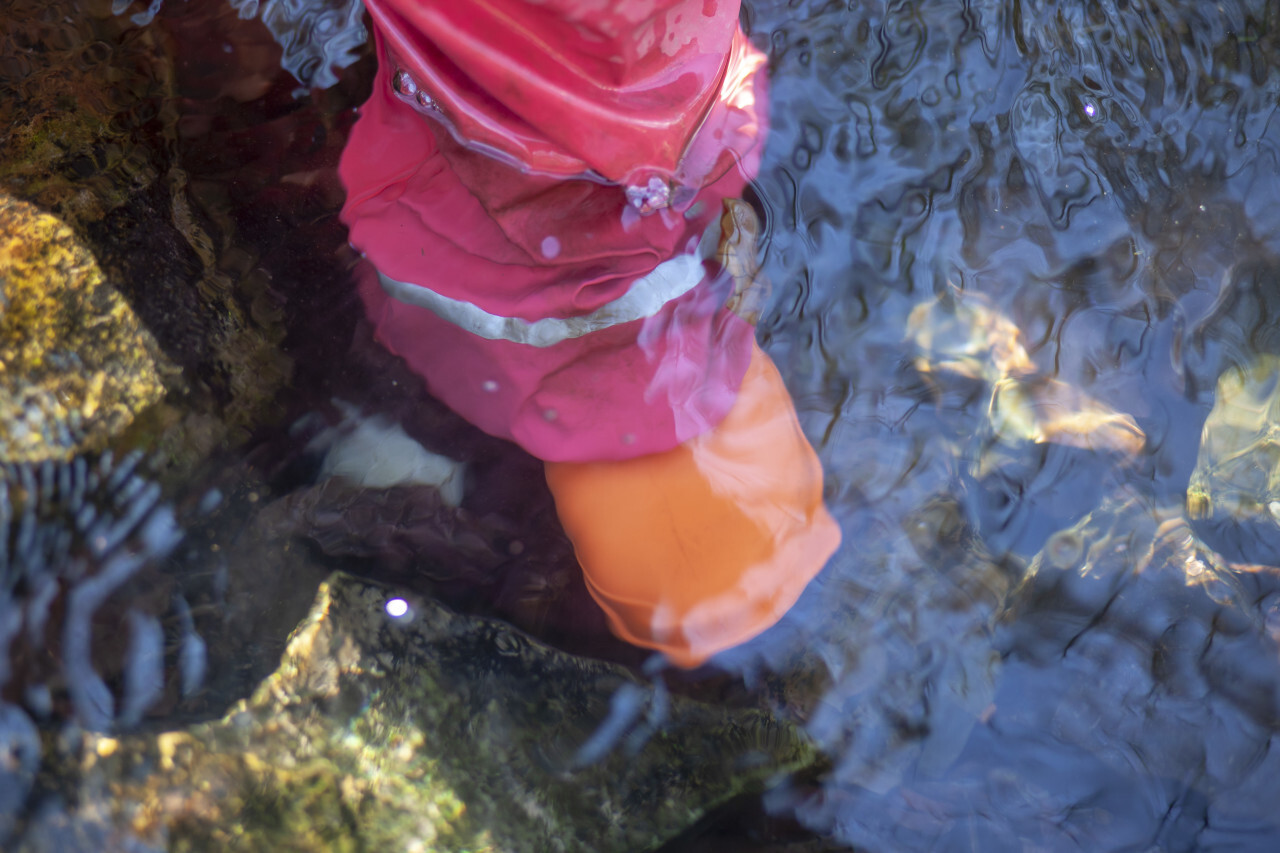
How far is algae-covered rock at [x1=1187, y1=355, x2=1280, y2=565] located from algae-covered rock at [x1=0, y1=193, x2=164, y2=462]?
1.85m

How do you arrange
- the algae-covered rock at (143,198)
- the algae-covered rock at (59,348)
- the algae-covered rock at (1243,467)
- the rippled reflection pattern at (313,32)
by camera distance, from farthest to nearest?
the rippled reflection pattern at (313,32)
the algae-covered rock at (1243,467)
the algae-covered rock at (143,198)
the algae-covered rock at (59,348)

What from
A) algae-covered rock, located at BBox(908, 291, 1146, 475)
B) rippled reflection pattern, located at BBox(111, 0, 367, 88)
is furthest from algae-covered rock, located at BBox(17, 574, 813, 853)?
rippled reflection pattern, located at BBox(111, 0, 367, 88)

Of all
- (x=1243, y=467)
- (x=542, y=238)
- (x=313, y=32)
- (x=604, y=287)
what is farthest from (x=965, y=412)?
(x=313, y=32)

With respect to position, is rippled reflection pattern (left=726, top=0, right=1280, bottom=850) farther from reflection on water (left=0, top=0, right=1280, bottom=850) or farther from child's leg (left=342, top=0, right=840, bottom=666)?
child's leg (left=342, top=0, right=840, bottom=666)

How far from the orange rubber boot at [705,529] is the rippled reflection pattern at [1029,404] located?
0.27ft

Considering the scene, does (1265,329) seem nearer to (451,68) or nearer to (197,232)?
(451,68)

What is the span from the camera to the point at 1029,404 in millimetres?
1468

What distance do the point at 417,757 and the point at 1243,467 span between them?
61.6 inches

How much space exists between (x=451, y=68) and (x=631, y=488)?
0.70 m

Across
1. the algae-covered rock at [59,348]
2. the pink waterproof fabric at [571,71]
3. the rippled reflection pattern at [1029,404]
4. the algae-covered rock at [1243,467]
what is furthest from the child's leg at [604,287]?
the algae-covered rock at [1243,467]

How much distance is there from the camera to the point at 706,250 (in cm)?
139

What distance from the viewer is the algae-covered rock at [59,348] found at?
3.67 ft

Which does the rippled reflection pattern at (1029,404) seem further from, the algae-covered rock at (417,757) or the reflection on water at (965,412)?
the algae-covered rock at (417,757)

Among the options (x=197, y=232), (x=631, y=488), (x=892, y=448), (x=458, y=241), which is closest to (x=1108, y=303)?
(x=892, y=448)
